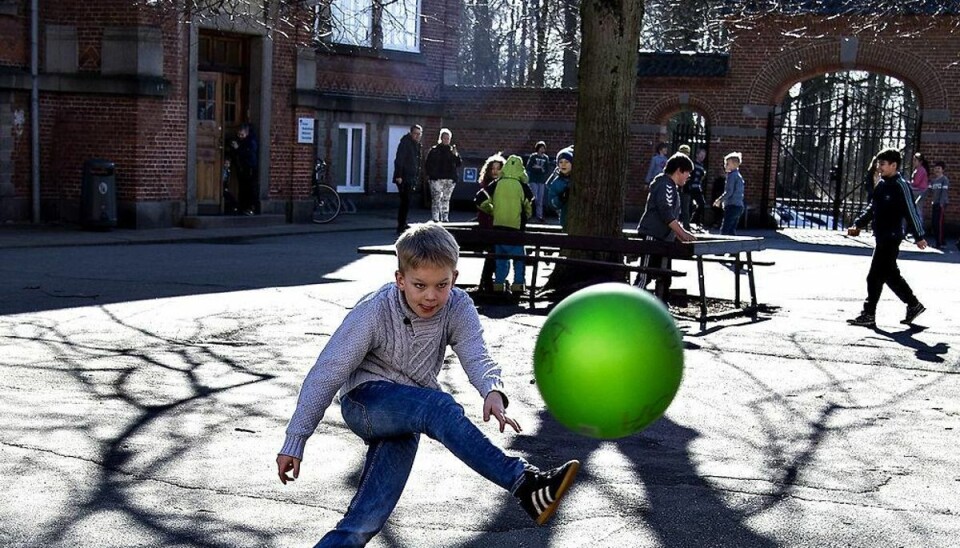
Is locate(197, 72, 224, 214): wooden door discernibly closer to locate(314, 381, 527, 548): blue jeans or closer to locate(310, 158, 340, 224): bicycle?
locate(310, 158, 340, 224): bicycle

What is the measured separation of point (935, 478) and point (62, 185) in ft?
59.6

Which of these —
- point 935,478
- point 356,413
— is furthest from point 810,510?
point 356,413

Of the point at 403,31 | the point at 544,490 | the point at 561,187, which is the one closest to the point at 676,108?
the point at 403,31

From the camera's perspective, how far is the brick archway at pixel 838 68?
2822 cm

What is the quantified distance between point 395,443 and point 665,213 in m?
9.08

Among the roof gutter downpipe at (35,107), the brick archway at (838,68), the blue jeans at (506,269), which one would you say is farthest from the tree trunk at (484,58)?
the blue jeans at (506,269)

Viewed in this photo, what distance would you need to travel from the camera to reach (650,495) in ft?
20.4

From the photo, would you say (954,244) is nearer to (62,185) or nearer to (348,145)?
(348,145)

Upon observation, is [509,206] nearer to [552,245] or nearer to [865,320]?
[552,245]

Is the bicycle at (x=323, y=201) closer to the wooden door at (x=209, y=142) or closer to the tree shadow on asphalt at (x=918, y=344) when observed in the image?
the wooden door at (x=209, y=142)

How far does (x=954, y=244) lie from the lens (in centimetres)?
2650

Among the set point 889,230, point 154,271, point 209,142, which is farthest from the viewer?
point 209,142

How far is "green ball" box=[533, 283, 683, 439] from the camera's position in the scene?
4.41 metres

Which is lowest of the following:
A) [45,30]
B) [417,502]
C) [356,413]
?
[417,502]
